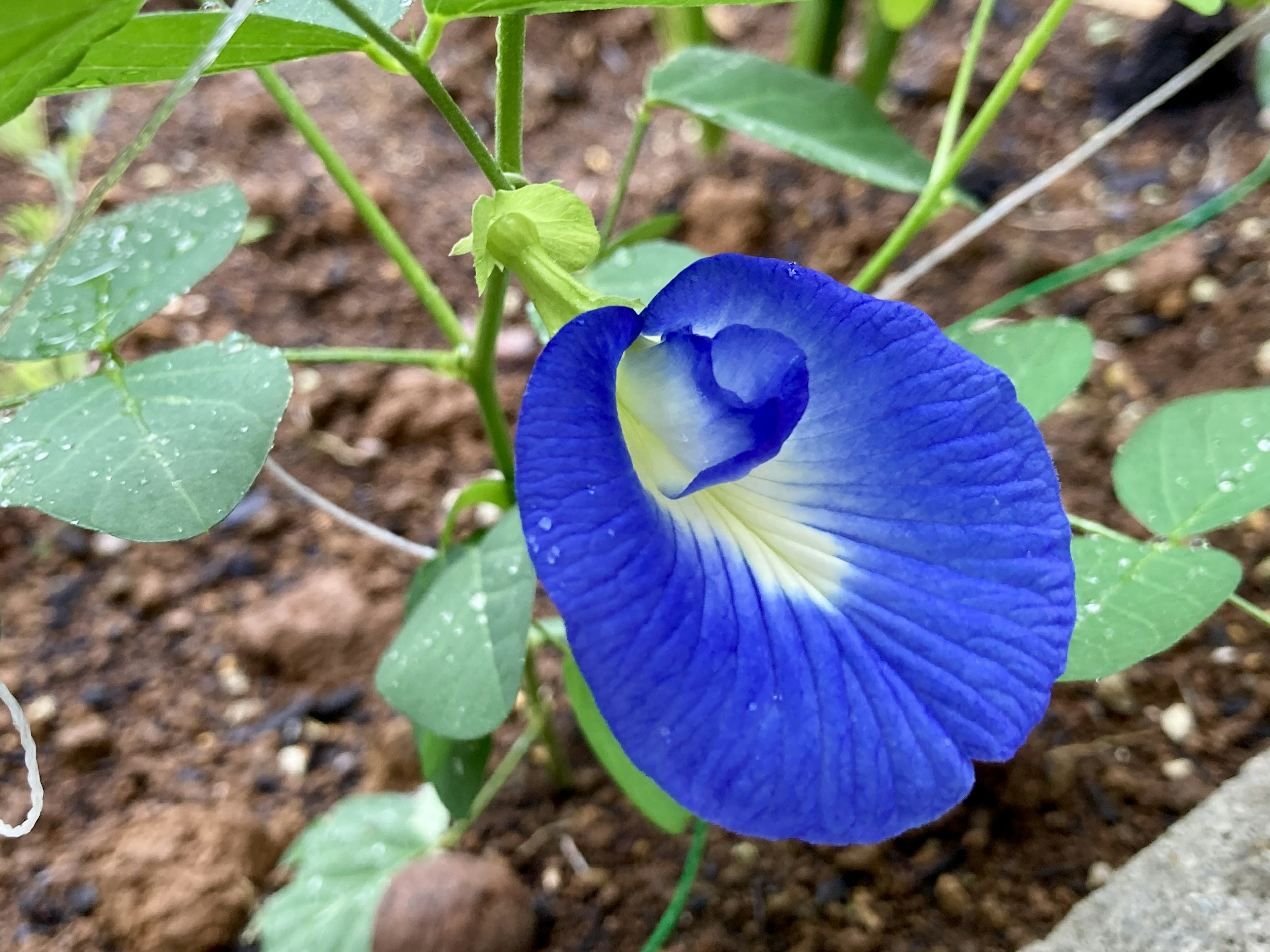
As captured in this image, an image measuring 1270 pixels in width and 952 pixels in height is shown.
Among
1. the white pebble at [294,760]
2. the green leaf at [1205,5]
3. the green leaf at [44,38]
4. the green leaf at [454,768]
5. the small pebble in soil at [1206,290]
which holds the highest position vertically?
the green leaf at [1205,5]

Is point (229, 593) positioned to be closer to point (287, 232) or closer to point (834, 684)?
point (287, 232)

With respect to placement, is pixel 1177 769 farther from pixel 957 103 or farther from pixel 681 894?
pixel 957 103

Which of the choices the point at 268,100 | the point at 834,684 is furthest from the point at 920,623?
the point at 268,100

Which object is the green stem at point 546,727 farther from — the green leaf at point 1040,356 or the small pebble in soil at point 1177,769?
the small pebble in soil at point 1177,769

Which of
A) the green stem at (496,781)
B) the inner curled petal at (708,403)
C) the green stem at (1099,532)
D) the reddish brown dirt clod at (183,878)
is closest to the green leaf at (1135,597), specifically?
the green stem at (1099,532)

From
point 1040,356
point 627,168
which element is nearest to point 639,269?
point 627,168

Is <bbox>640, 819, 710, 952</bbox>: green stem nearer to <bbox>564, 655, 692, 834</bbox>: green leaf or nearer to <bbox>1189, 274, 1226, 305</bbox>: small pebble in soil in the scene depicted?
<bbox>564, 655, 692, 834</bbox>: green leaf
